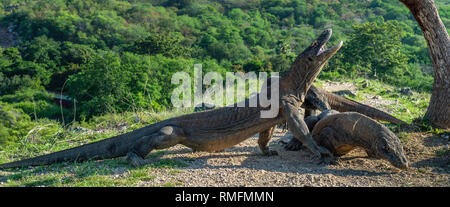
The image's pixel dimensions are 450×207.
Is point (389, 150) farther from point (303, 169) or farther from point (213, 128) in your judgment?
point (213, 128)

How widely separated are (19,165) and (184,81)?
2671cm

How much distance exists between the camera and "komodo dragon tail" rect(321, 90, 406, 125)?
7.70 meters

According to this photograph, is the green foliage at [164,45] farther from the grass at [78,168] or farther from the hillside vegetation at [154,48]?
the grass at [78,168]

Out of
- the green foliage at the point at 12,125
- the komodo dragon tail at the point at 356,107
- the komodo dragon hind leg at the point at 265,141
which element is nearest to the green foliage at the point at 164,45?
the green foliage at the point at 12,125

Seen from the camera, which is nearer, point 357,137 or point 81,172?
point 81,172

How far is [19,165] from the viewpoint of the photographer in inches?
225

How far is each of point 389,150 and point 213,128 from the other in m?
2.45

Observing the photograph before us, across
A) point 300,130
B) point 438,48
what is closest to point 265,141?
point 300,130

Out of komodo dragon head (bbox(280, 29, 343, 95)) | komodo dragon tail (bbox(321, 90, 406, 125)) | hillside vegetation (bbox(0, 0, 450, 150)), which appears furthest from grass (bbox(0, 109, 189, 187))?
komodo dragon tail (bbox(321, 90, 406, 125))

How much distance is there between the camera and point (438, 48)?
21.6ft

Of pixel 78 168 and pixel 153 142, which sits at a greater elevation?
pixel 153 142

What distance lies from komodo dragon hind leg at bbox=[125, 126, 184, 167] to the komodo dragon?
2135mm

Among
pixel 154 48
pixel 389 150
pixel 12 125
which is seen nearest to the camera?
pixel 389 150

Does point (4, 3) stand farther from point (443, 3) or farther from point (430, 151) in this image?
point (430, 151)
